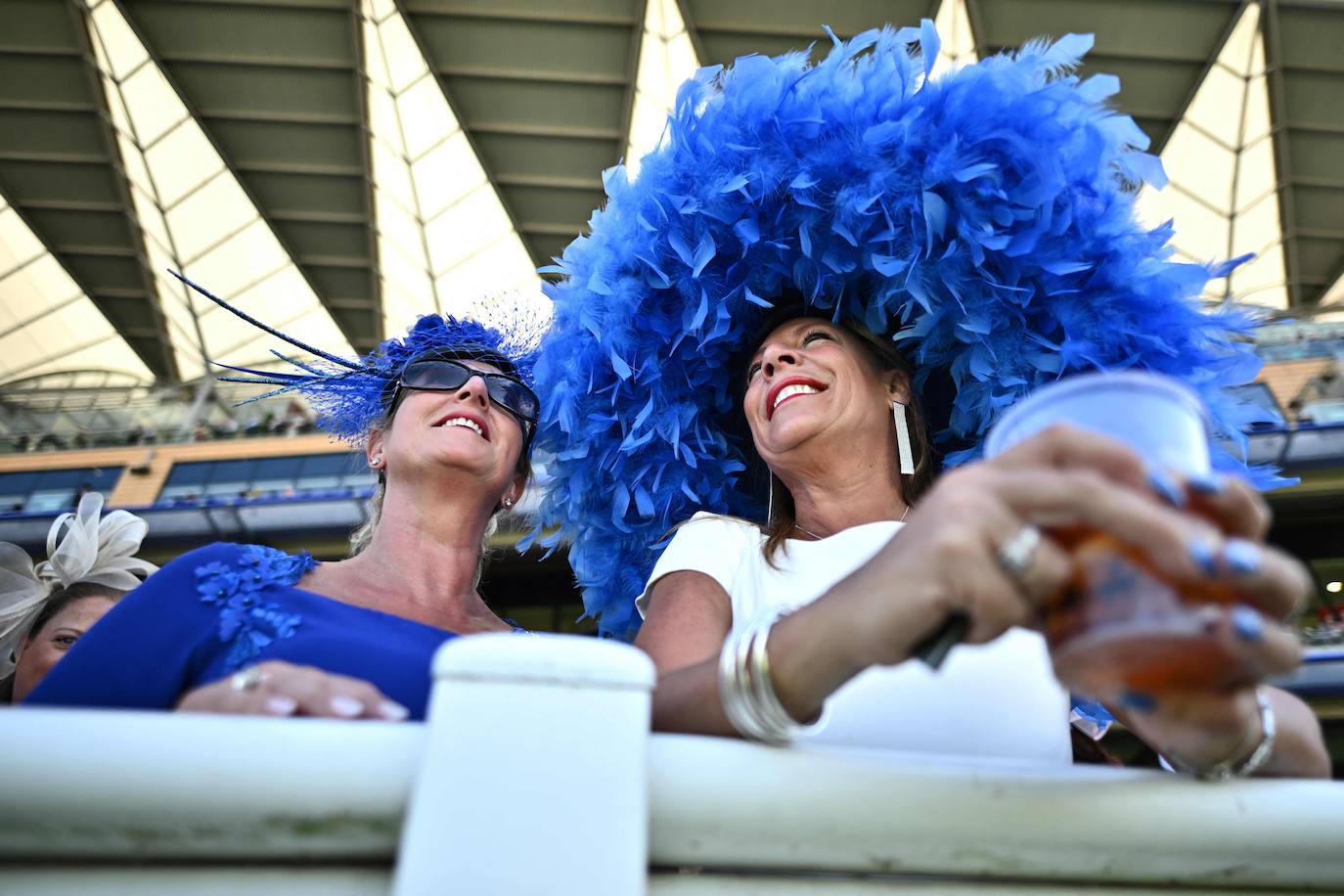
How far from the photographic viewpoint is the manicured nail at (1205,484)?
0.70m

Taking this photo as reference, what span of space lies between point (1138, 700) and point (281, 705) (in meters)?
0.89

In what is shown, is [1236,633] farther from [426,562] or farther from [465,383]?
[465,383]

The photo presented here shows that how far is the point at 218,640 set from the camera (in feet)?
5.24

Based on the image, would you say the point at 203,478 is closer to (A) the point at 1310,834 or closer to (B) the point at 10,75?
(B) the point at 10,75

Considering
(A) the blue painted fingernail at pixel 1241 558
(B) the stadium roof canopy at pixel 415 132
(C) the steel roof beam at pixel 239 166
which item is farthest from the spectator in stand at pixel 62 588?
(C) the steel roof beam at pixel 239 166

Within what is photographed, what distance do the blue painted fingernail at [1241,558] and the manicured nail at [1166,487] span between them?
4cm

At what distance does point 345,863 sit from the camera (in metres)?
0.73

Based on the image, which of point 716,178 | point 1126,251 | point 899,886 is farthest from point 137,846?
point 1126,251

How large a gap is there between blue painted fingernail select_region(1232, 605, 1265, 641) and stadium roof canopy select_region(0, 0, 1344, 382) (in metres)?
15.9

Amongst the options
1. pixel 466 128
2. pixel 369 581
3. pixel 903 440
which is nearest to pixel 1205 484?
pixel 903 440

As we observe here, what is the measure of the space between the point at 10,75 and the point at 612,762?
21.8 metres

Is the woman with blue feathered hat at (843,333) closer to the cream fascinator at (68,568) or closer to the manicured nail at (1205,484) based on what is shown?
the manicured nail at (1205,484)

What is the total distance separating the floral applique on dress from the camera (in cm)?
160

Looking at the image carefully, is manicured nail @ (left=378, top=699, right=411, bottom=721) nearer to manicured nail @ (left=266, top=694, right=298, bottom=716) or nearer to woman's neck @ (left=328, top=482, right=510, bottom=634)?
manicured nail @ (left=266, top=694, right=298, bottom=716)
